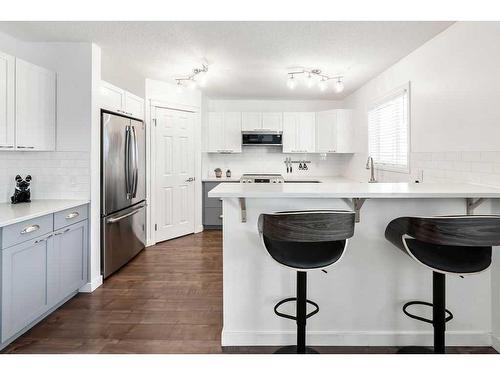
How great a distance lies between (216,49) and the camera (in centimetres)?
362

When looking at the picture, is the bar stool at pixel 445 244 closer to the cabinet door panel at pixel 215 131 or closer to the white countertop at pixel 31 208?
the white countertop at pixel 31 208

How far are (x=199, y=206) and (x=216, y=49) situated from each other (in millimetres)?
2896

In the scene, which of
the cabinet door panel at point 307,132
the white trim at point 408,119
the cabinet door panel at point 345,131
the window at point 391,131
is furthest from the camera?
the cabinet door panel at point 307,132

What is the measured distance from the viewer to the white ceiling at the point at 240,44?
303cm

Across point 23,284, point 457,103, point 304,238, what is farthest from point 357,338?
point 23,284

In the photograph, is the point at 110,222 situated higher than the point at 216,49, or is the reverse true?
the point at 216,49

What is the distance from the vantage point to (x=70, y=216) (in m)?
3.07

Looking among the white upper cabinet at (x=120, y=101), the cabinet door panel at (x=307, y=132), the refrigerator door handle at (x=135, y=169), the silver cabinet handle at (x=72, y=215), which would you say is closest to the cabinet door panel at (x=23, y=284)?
the silver cabinet handle at (x=72, y=215)

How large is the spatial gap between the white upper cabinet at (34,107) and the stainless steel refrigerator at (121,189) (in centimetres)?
47

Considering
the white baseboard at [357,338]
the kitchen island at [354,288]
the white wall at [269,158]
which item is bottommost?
the white baseboard at [357,338]

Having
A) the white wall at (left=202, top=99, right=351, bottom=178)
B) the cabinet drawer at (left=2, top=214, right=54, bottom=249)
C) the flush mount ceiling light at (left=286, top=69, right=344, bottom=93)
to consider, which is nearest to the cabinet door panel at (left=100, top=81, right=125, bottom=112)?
the cabinet drawer at (left=2, top=214, right=54, bottom=249)

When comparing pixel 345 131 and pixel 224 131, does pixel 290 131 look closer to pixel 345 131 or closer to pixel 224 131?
pixel 345 131
